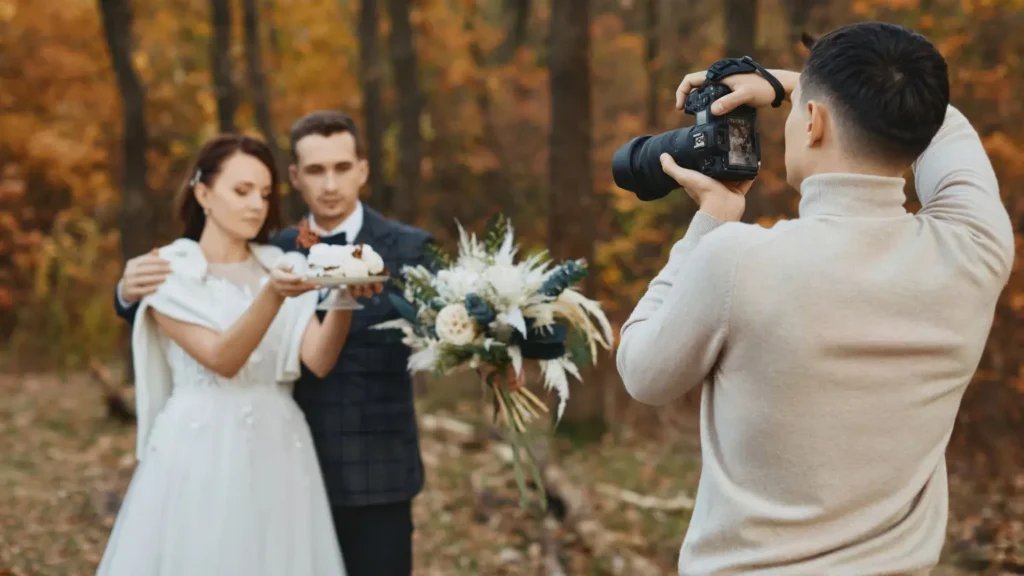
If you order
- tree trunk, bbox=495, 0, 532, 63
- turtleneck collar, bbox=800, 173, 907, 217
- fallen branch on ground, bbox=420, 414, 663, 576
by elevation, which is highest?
tree trunk, bbox=495, 0, 532, 63

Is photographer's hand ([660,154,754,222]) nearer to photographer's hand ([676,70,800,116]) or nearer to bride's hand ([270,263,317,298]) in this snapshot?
photographer's hand ([676,70,800,116])

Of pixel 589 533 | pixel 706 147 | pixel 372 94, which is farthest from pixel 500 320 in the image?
pixel 372 94

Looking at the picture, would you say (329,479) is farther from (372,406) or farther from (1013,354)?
(1013,354)

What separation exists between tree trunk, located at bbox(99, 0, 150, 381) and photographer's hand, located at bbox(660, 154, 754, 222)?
28.4ft

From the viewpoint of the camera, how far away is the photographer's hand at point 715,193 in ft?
6.24

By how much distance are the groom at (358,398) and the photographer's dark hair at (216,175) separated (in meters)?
0.14

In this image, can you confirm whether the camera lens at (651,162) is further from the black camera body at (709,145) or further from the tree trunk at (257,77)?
the tree trunk at (257,77)

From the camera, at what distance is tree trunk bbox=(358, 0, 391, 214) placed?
12.5 m

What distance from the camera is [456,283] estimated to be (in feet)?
11.3

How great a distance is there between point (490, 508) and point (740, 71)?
541 centimetres

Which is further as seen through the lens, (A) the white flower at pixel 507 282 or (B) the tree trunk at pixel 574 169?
(B) the tree trunk at pixel 574 169

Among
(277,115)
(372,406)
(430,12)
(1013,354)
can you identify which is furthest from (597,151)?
(372,406)

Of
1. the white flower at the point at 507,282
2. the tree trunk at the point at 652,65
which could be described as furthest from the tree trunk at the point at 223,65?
the white flower at the point at 507,282

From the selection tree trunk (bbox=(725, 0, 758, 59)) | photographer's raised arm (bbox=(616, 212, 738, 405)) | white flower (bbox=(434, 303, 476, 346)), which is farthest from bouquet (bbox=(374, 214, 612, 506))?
tree trunk (bbox=(725, 0, 758, 59))
